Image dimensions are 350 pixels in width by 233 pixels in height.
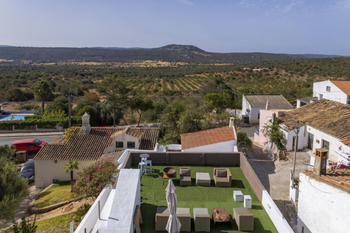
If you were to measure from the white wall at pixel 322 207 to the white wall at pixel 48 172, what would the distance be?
17882 mm

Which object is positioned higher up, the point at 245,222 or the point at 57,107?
the point at 245,222

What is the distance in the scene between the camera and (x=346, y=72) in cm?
6156

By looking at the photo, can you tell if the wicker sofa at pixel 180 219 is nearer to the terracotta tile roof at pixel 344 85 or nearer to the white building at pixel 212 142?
the white building at pixel 212 142

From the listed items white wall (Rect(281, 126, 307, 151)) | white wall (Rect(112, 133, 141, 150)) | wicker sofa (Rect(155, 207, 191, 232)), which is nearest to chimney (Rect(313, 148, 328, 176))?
wicker sofa (Rect(155, 207, 191, 232))

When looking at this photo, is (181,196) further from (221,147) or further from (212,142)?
(212,142)

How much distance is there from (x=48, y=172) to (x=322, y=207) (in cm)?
2102

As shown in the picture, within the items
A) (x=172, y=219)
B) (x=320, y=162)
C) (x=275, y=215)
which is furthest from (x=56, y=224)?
(x=320, y=162)

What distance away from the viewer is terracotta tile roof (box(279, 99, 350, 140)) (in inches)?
766

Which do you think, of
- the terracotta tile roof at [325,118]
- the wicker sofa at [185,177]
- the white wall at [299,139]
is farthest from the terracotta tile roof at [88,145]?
the wicker sofa at [185,177]

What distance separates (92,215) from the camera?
8859mm

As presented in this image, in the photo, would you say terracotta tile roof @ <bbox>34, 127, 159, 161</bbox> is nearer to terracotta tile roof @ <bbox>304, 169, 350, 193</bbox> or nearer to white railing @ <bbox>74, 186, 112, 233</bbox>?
white railing @ <bbox>74, 186, 112, 233</bbox>

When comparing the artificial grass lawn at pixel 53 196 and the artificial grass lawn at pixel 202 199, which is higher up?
the artificial grass lawn at pixel 202 199

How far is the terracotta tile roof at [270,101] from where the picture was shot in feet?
125

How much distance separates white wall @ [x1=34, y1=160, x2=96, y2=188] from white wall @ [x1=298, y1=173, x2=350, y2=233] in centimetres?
1788
